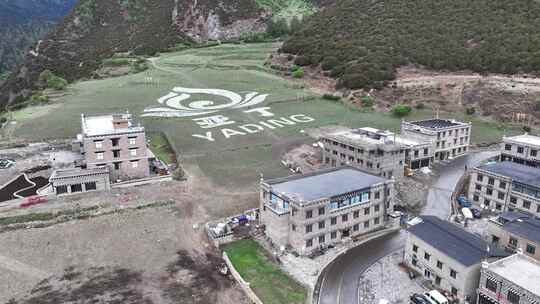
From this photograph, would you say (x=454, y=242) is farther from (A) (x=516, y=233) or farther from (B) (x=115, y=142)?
(B) (x=115, y=142)

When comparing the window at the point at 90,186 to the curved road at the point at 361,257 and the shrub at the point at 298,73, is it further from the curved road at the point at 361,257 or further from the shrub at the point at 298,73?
the shrub at the point at 298,73

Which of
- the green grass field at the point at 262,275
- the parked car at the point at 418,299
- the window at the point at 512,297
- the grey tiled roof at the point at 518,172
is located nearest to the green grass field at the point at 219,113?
the green grass field at the point at 262,275

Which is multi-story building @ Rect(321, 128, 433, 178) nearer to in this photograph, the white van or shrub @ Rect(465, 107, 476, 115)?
the white van

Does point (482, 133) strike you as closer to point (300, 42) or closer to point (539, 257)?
point (539, 257)

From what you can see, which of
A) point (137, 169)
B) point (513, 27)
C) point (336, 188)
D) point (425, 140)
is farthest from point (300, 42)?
point (336, 188)

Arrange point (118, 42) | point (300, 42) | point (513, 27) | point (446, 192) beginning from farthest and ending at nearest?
point (118, 42) < point (300, 42) < point (513, 27) < point (446, 192)

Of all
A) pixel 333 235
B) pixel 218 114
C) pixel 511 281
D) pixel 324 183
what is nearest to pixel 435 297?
pixel 511 281
